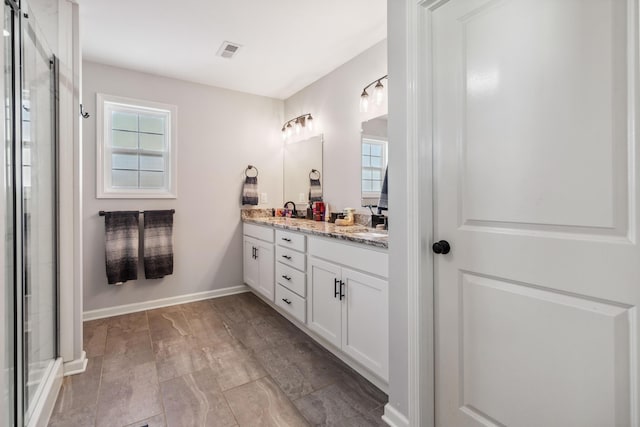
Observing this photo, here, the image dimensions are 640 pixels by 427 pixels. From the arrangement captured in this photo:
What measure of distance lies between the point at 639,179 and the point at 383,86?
1.85 meters

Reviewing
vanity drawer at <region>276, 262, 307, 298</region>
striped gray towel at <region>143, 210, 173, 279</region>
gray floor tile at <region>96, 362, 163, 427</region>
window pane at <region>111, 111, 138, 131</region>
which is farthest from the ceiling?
gray floor tile at <region>96, 362, 163, 427</region>

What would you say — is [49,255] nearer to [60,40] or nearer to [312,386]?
[60,40]

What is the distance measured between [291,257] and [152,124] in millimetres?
2083

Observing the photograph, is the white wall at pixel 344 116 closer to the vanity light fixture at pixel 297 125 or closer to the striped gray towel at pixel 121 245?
the vanity light fixture at pixel 297 125

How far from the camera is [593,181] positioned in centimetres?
91

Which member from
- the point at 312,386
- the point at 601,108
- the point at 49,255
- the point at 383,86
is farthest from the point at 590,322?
the point at 49,255

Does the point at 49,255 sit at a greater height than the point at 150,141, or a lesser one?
lesser

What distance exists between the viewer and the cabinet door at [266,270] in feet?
9.40

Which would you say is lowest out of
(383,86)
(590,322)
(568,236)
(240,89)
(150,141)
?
(590,322)

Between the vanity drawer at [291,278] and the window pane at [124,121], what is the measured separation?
2038mm

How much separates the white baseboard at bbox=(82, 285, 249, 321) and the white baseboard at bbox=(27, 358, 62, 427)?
3.64ft

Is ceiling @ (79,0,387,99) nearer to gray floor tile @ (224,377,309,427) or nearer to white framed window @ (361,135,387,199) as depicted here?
white framed window @ (361,135,387,199)

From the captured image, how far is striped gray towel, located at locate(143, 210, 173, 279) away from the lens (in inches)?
118

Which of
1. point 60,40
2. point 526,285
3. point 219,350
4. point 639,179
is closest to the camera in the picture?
point 639,179
